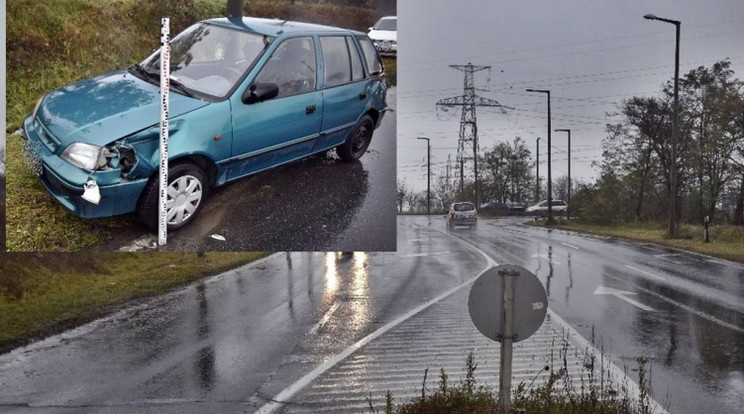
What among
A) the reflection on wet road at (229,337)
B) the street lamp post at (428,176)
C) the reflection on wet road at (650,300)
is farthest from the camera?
the street lamp post at (428,176)

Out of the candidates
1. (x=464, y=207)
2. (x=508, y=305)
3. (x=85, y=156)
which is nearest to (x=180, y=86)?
(x=85, y=156)

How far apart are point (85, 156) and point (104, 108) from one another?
500mm

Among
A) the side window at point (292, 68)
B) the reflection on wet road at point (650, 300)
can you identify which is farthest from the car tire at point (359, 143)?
the reflection on wet road at point (650, 300)

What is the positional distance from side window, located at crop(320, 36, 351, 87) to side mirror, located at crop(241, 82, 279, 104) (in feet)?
1.79

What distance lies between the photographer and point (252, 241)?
887 centimetres

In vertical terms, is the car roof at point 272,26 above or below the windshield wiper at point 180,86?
above

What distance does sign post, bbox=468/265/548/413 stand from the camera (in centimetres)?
559

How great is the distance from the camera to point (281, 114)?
340 inches

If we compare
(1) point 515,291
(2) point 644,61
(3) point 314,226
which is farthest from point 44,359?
(2) point 644,61

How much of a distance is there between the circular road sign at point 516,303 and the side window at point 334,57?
3.70m

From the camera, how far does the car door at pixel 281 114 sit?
855 centimetres

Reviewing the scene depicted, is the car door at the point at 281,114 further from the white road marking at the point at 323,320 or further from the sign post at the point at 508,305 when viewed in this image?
the sign post at the point at 508,305

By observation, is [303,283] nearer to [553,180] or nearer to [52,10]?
[553,180]

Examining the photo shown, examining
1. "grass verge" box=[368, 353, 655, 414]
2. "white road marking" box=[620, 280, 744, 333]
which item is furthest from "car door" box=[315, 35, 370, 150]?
"white road marking" box=[620, 280, 744, 333]
